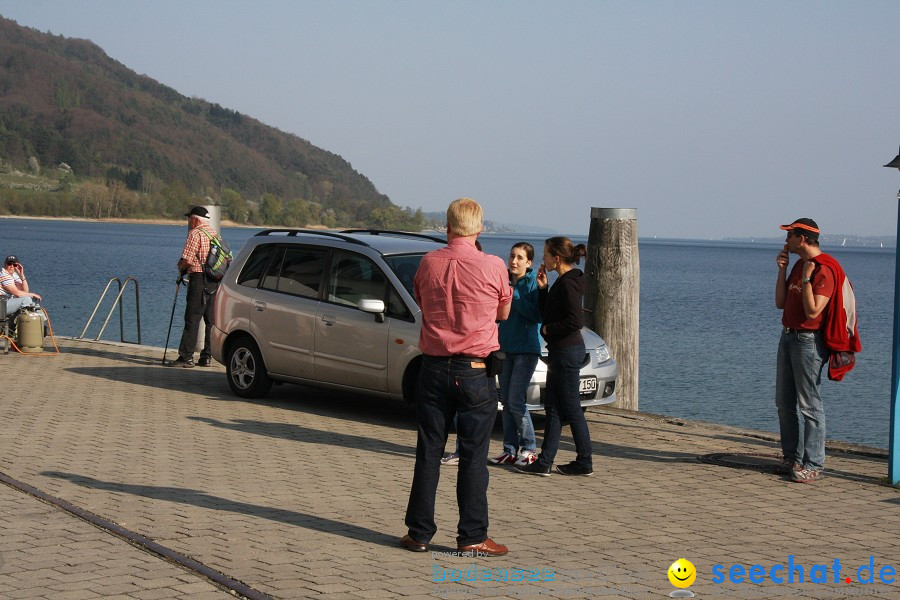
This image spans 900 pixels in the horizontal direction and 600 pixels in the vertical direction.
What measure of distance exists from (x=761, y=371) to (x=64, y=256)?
206 ft

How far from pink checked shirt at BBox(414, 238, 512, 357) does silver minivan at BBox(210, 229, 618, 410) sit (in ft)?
13.2

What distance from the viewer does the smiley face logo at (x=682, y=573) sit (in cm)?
565

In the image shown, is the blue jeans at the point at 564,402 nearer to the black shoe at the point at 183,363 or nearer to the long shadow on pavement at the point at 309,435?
the long shadow on pavement at the point at 309,435

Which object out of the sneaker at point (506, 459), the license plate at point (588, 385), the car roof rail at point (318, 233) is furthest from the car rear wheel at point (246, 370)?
the sneaker at point (506, 459)

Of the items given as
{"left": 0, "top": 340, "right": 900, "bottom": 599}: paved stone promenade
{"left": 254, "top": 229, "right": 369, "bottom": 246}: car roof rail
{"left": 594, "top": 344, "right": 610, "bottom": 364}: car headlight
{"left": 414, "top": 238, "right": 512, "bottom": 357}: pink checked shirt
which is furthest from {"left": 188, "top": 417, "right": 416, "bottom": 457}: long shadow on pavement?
{"left": 414, "top": 238, "right": 512, "bottom": 357}: pink checked shirt

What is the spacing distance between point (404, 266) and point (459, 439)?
5060 millimetres

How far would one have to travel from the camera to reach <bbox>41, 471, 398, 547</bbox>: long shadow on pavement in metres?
6.59

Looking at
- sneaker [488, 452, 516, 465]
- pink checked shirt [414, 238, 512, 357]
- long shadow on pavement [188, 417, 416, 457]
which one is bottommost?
long shadow on pavement [188, 417, 416, 457]

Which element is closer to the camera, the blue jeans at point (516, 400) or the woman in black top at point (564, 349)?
the woman in black top at point (564, 349)

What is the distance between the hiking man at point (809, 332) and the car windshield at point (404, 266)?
369 centimetres

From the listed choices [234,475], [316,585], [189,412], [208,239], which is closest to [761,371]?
[208,239]

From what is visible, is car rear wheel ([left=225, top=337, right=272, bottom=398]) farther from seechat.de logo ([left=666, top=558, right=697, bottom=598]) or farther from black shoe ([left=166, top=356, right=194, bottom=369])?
seechat.de logo ([left=666, top=558, right=697, bottom=598])

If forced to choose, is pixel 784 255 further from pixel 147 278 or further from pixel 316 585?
pixel 147 278

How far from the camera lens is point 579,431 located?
8414 mm
